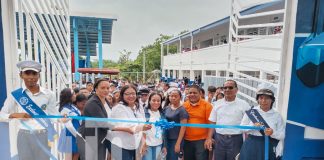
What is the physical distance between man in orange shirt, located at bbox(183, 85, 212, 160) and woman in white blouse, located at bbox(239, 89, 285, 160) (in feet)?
2.25

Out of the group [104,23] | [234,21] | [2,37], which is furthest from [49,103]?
[104,23]

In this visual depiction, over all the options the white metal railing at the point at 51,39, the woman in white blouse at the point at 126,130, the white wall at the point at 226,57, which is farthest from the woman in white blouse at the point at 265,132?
the white metal railing at the point at 51,39

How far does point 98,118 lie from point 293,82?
1.76 m

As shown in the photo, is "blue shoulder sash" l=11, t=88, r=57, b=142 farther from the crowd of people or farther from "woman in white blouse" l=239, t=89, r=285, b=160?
"woman in white blouse" l=239, t=89, r=285, b=160

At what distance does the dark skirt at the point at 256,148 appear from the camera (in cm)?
198

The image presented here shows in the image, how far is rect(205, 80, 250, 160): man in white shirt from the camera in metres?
2.56

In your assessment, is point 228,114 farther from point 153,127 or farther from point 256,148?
point 153,127

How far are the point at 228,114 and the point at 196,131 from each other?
477 millimetres

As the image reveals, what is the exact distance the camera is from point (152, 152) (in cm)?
271

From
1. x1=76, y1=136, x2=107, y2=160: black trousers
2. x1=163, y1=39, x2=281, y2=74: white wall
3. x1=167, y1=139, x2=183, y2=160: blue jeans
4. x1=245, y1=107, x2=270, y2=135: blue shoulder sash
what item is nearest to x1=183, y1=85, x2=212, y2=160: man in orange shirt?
x1=167, y1=139, x2=183, y2=160: blue jeans

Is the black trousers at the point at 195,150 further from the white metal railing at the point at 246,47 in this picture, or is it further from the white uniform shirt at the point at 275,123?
the white metal railing at the point at 246,47

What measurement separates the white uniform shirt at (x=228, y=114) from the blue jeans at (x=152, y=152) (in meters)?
0.79

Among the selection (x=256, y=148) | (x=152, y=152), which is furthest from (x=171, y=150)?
(x=256, y=148)

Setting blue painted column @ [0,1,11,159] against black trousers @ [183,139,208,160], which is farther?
black trousers @ [183,139,208,160]
